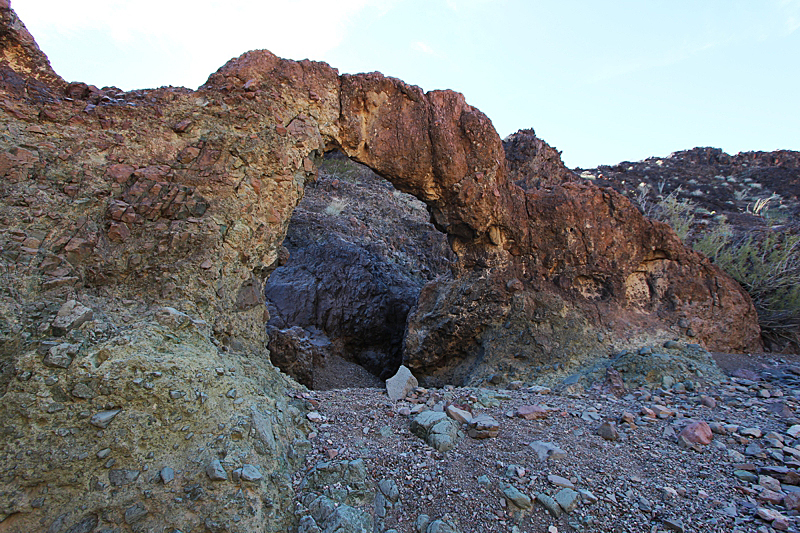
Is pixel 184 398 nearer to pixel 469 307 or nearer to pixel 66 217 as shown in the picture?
pixel 66 217

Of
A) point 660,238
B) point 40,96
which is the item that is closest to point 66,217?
point 40,96

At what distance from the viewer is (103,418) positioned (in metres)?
2.57

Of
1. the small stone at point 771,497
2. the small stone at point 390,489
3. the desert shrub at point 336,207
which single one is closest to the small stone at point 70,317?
the small stone at point 390,489

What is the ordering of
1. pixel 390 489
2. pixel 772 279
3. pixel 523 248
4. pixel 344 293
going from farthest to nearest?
pixel 344 293 → pixel 772 279 → pixel 523 248 → pixel 390 489

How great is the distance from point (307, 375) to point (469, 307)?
2661mm

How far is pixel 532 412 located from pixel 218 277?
3.15 metres

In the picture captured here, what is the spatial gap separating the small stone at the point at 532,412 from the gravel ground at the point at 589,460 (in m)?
0.06

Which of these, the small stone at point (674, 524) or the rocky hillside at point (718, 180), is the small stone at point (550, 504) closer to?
the small stone at point (674, 524)

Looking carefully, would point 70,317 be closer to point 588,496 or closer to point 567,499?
point 567,499

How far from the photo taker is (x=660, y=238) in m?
6.54

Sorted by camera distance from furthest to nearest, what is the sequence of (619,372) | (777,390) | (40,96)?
(619,372)
(777,390)
(40,96)

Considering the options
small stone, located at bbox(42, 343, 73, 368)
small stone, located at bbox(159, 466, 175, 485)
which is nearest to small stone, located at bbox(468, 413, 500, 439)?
small stone, located at bbox(159, 466, 175, 485)

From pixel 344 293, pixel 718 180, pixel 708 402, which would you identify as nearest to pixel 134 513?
pixel 708 402

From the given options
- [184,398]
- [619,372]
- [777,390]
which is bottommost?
[184,398]
